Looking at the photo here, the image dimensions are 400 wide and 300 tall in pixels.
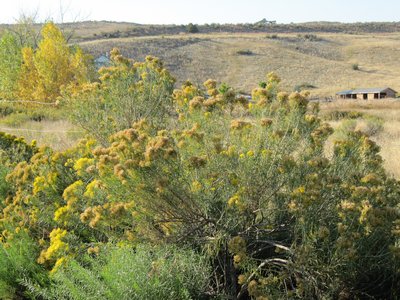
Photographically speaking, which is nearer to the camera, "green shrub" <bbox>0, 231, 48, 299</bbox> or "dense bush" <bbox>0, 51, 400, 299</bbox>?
"dense bush" <bbox>0, 51, 400, 299</bbox>

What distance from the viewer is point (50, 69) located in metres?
24.6

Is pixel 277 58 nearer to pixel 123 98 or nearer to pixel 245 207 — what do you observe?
pixel 123 98

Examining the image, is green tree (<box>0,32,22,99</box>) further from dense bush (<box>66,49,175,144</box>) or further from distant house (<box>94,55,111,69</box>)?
dense bush (<box>66,49,175,144</box>)

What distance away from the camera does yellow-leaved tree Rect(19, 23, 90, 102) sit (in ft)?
80.3

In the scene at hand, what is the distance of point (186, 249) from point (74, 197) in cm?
110

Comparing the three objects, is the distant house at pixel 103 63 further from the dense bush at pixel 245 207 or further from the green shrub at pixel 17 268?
the dense bush at pixel 245 207

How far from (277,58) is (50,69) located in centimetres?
6224

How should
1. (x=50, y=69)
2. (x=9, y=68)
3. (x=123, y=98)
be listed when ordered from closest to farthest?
1. (x=123, y=98)
2. (x=50, y=69)
3. (x=9, y=68)

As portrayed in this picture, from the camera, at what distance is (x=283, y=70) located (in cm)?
7594

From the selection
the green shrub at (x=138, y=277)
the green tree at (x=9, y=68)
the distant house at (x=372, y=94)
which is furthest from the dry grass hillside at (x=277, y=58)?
the green shrub at (x=138, y=277)

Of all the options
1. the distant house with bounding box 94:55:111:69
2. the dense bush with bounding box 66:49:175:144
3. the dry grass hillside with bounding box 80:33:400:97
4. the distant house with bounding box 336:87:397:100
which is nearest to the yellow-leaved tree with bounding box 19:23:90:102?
the distant house with bounding box 94:55:111:69

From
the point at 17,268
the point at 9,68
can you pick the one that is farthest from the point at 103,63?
the point at 17,268

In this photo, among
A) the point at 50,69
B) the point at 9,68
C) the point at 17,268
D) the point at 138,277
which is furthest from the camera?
the point at 9,68

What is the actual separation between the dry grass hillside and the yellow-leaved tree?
37895 mm
